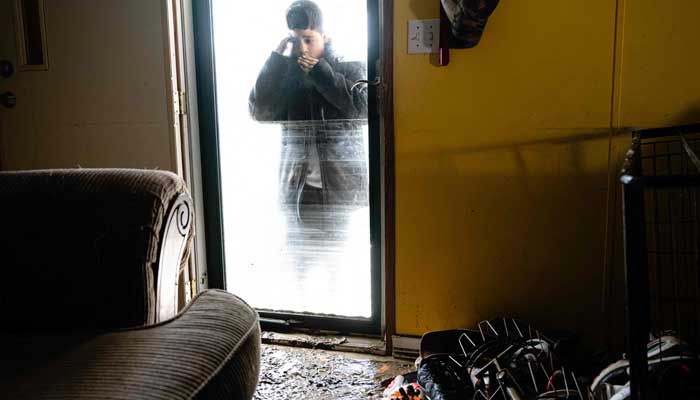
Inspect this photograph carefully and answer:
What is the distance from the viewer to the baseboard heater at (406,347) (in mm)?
1807

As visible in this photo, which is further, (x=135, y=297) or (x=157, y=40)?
(x=157, y=40)

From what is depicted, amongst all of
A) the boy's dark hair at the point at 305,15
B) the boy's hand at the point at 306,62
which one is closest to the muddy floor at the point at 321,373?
the boy's hand at the point at 306,62

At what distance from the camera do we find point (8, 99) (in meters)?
1.98

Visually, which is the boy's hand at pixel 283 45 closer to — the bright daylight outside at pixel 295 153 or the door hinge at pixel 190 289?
the bright daylight outside at pixel 295 153

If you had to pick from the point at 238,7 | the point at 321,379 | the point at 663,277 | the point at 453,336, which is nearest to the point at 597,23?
the point at 663,277

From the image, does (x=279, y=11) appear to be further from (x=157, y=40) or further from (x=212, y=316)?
(x=212, y=316)

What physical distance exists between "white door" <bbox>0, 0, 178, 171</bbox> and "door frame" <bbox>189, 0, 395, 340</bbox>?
18 cm

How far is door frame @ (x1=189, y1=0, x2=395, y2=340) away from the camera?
1732mm

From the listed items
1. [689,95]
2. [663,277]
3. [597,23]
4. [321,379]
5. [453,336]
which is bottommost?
[321,379]

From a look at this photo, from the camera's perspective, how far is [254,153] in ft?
6.68

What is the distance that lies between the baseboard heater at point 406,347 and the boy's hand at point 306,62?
1109 millimetres

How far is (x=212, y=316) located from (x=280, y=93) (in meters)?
1.22

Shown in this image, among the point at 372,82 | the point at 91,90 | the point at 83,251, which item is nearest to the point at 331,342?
the point at 372,82

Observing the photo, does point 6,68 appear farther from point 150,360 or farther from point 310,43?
A: point 150,360
